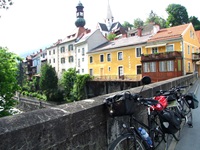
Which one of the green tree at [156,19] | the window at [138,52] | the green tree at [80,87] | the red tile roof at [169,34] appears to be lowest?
the green tree at [80,87]

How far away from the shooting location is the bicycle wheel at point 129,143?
7.81ft

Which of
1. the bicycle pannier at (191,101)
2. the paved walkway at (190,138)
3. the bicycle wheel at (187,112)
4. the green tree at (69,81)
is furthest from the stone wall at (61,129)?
the green tree at (69,81)

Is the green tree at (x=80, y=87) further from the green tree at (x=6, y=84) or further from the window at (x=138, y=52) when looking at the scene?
the green tree at (x=6, y=84)

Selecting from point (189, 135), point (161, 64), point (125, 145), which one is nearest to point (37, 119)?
point (125, 145)

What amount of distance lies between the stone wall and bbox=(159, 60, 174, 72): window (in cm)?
2829

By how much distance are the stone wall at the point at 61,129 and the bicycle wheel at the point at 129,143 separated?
24 cm

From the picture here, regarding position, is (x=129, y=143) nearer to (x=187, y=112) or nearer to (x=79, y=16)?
(x=187, y=112)

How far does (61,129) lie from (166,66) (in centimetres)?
2964

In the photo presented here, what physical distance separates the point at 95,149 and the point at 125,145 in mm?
444

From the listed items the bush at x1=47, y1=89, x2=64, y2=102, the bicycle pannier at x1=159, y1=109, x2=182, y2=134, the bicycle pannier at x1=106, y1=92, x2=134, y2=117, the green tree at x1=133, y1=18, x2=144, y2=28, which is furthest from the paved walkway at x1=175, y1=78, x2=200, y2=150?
the green tree at x1=133, y1=18, x2=144, y2=28

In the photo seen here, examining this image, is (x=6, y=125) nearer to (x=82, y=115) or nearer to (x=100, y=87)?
(x=82, y=115)

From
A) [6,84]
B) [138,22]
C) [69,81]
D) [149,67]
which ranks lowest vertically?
[69,81]

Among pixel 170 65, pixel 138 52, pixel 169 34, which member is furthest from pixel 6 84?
pixel 169 34

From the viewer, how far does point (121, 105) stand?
2354 mm
